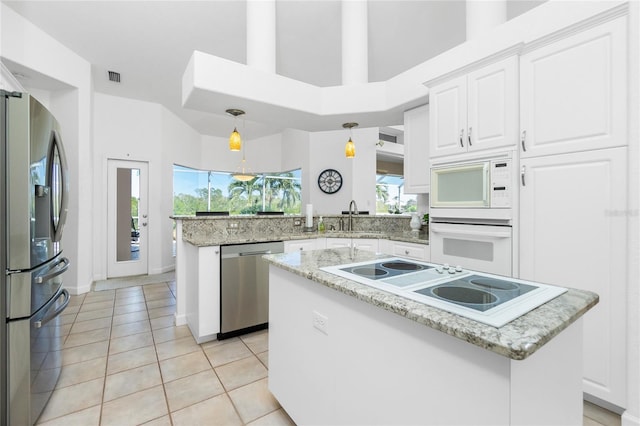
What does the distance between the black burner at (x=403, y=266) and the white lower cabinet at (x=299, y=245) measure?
1.68m

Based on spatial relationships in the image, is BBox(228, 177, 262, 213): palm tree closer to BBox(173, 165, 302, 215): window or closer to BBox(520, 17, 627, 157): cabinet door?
BBox(173, 165, 302, 215): window

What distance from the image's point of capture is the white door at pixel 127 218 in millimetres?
4957

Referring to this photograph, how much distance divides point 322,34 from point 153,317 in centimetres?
384

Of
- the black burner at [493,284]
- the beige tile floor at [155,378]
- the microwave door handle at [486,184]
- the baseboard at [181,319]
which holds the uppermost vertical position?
the microwave door handle at [486,184]

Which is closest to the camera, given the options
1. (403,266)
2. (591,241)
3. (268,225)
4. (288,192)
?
(403,266)

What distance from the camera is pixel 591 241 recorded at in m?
1.65

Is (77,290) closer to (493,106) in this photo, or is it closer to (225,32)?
(225,32)

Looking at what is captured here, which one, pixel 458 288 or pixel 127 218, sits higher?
pixel 127 218

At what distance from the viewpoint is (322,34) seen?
3.35 meters

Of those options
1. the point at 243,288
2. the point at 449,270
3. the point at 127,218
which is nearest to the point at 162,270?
the point at 127,218

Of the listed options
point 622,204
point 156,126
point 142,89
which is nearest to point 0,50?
point 142,89

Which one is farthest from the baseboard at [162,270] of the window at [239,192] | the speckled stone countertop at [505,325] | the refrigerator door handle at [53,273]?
the speckled stone countertop at [505,325]

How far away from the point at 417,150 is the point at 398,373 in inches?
92.8

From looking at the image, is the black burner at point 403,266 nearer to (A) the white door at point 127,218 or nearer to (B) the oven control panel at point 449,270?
(B) the oven control panel at point 449,270
